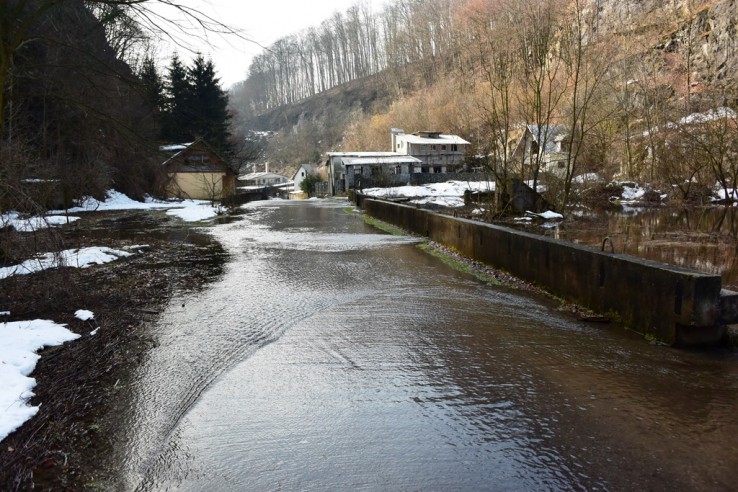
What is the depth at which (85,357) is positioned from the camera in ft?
19.2

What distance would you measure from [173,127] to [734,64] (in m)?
55.6

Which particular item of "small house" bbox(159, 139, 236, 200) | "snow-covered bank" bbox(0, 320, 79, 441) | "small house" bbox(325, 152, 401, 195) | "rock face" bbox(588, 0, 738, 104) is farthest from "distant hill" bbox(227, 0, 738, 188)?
"small house" bbox(159, 139, 236, 200)

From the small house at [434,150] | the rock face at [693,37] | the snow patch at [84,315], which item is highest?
the rock face at [693,37]

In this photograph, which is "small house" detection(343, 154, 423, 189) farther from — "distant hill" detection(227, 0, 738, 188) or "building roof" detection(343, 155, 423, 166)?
"distant hill" detection(227, 0, 738, 188)

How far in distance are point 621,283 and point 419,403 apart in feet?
13.2

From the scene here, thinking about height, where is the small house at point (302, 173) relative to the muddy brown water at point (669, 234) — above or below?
above

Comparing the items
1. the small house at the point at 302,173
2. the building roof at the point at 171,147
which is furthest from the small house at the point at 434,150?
the building roof at the point at 171,147

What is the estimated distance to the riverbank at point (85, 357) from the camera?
12.1 feet

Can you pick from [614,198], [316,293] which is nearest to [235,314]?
[316,293]

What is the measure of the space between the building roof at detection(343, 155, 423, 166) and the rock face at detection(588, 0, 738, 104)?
90.9ft

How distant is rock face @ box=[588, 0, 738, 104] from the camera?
166ft

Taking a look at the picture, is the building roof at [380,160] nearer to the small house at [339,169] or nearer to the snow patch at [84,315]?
the small house at [339,169]

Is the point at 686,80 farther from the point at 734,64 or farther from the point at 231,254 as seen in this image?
the point at 231,254

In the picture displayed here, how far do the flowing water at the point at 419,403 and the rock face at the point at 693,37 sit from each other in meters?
48.8
